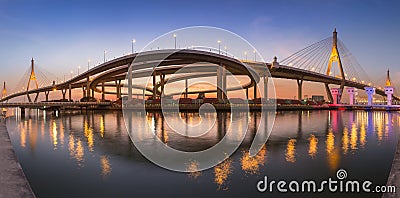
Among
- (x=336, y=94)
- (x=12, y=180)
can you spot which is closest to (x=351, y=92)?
(x=336, y=94)

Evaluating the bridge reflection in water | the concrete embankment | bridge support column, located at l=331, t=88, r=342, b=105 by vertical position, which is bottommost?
the bridge reflection in water

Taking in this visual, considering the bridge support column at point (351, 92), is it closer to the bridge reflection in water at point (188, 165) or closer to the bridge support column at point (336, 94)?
the bridge support column at point (336, 94)

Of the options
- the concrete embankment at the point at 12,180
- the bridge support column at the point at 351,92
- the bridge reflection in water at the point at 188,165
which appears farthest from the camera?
the bridge support column at the point at 351,92

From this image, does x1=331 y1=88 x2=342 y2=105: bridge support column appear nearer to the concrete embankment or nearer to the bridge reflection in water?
the bridge reflection in water

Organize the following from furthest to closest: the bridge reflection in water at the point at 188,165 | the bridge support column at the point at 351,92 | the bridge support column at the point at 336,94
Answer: the bridge support column at the point at 336,94
the bridge support column at the point at 351,92
the bridge reflection in water at the point at 188,165

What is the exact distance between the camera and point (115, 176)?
1068 cm

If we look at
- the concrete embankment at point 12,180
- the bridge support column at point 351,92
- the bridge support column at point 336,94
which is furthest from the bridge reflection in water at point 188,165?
the bridge support column at point 336,94

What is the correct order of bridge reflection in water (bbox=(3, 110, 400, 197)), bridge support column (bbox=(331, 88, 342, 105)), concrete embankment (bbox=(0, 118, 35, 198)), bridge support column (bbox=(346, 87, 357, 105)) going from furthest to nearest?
1. bridge support column (bbox=(331, 88, 342, 105))
2. bridge support column (bbox=(346, 87, 357, 105))
3. bridge reflection in water (bbox=(3, 110, 400, 197))
4. concrete embankment (bbox=(0, 118, 35, 198))

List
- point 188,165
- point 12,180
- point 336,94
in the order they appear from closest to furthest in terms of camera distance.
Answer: point 12,180
point 188,165
point 336,94

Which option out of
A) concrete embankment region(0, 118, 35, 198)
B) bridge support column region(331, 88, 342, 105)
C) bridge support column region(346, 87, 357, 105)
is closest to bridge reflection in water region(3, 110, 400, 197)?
concrete embankment region(0, 118, 35, 198)

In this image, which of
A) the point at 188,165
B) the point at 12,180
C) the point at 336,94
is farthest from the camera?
the point at 336,94

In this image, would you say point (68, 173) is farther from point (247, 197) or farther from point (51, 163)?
A: point (247, 197)

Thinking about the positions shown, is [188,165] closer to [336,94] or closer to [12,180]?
[12,180]

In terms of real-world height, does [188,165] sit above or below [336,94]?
below
